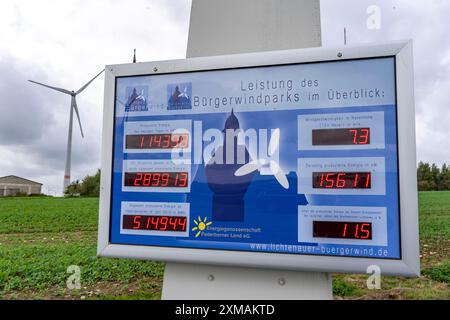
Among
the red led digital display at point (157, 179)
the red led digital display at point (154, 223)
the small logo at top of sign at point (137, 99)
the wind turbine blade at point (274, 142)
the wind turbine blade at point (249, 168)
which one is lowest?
the red led digital display at point (154, 223)

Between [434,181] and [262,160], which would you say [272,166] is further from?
[434,181]

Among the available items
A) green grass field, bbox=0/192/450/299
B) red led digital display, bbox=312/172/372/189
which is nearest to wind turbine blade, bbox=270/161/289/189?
red led digital display, bbox=312/172/372/189

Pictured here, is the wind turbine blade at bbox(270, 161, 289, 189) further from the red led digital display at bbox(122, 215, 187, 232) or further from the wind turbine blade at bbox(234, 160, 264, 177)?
the red led digital display at bbox(122, 215, 187, 232)

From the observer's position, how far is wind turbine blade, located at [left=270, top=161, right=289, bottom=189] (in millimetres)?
1615

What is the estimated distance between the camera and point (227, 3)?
2.08 m

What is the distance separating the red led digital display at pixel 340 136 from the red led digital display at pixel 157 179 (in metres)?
0.72

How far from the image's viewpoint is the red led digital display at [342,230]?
59.5 inches

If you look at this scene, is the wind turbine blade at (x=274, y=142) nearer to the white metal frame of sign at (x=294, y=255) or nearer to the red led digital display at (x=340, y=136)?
the red led digital display at (x=340, y=136)

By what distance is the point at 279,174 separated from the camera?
1.63 metres

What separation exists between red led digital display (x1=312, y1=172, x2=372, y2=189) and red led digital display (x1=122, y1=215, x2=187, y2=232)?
727 mm

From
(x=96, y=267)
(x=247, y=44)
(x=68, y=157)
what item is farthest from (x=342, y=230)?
(x=68, y=157)

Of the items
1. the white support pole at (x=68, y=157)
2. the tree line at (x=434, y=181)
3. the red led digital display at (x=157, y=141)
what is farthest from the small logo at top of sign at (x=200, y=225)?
the white support pole at (x=68, y=157)

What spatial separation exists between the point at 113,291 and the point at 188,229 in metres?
1.69
